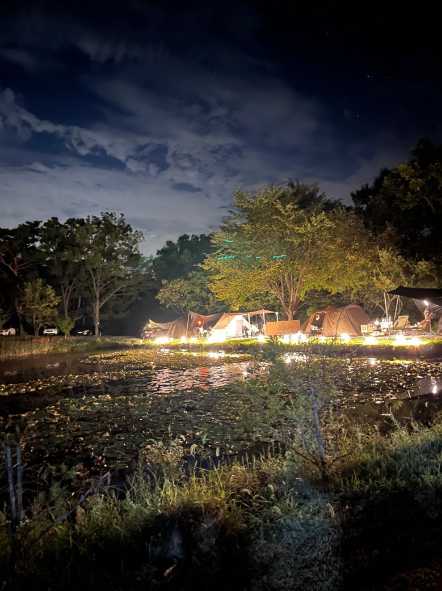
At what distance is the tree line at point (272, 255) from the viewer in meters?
20.4

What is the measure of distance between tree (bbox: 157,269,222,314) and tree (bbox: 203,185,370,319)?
1547 centimetres

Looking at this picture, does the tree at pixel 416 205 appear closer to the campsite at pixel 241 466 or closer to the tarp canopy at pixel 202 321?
the campsite at pixel 241 466

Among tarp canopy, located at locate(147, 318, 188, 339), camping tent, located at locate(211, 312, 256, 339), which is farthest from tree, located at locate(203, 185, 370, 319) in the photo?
tarp canopy, located at locate(147, 318, 188, 339)

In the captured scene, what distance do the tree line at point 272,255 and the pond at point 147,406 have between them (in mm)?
7710

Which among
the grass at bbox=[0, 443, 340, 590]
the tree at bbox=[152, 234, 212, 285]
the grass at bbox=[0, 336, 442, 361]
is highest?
the tree at bbox=[152, 234, 212, 285]

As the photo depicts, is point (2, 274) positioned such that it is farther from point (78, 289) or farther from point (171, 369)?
point (171, 369)

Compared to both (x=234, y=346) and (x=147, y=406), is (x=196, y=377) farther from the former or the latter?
(x=234, y=346)

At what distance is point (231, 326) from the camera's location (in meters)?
35.4

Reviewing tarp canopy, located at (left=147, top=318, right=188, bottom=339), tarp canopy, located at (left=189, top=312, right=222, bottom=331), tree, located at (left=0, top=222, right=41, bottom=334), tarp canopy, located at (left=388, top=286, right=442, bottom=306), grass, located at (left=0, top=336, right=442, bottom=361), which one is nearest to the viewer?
grass, located at (left=0, top=336, right=442, bottom=361)

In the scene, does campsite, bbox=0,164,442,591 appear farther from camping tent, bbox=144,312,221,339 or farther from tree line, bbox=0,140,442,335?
camping tent, bbox=144,312,221,339

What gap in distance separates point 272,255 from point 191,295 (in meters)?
20.7

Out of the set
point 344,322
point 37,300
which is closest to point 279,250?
point 344,322

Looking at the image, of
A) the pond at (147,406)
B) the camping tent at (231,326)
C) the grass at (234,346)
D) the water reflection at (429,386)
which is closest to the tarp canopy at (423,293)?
the pond at (147,406)

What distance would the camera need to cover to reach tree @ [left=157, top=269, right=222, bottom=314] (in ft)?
158
